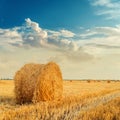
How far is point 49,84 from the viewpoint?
1405 centimetres

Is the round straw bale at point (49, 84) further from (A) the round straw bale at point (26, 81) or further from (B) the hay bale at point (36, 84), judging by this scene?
(A) the round straw bale at point (26, 81)

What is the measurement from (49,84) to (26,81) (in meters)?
1.23

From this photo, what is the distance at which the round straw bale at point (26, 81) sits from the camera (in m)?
13.1

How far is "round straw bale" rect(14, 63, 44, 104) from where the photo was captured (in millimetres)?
13102

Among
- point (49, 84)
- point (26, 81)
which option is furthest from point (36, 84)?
point (49, 84)

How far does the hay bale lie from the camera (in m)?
13.0

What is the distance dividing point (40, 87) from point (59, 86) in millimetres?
1786

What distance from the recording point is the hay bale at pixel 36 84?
1304 centimetres

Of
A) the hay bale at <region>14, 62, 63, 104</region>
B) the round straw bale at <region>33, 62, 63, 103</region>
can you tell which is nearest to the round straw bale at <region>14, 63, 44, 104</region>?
the hay bale at <region>14, 62, 63, 104</region>

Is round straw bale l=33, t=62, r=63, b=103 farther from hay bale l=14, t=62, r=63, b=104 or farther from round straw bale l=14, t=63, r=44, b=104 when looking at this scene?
round straw bale l=14, t=63, r=44, b=104

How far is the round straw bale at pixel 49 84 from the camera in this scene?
13.0 meters

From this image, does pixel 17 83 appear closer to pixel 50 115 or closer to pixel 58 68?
pixel 58 68

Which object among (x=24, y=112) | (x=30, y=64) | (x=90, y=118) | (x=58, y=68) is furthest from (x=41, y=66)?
(x=90, y=118)

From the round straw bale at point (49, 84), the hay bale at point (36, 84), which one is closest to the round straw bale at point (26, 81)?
the hay bale at point (36, 84)
